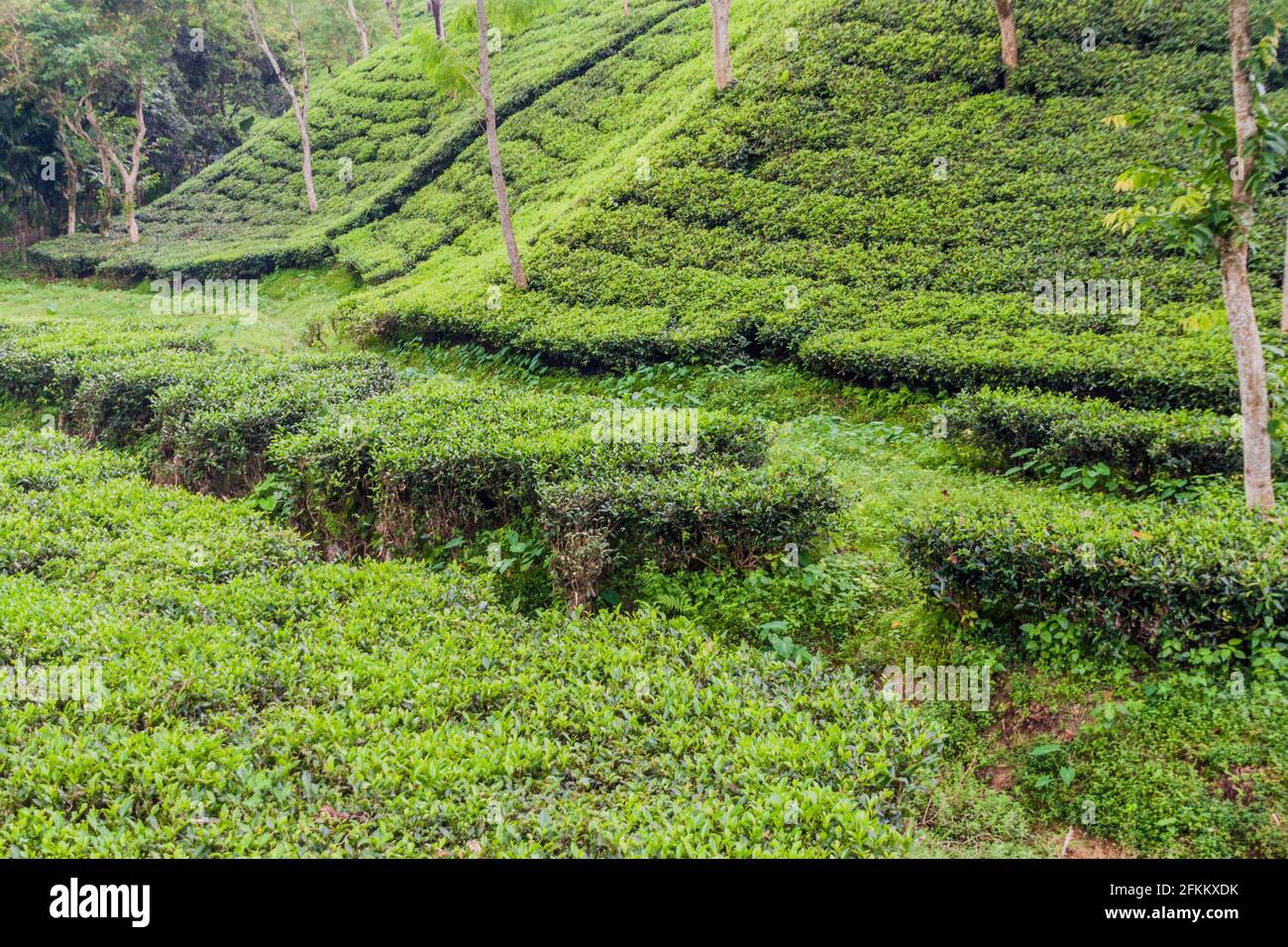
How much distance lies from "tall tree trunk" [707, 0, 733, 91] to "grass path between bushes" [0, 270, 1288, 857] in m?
11.6

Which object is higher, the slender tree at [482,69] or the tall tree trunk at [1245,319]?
the slender tree at [482,69]

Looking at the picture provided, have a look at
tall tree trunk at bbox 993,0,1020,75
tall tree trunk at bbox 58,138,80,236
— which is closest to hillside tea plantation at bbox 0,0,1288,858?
tall tree trunk at bbox 993,0,1020,75

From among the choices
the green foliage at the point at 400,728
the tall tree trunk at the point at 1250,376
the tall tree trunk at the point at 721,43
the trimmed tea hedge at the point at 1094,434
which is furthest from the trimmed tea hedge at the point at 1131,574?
the tall tree trunk at the point at 721,43

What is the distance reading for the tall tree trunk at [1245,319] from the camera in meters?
5.67

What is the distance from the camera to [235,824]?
3598 mm

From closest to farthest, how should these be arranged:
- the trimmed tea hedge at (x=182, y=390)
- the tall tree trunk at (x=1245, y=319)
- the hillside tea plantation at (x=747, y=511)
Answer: the hillside tea plantation at (x=747, y=511)
the tall tree trunk at (x=1245, y=319)
the trimmed tea hedge at (x=182, y=390)

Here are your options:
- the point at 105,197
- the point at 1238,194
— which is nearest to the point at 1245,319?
the point at 1238,194

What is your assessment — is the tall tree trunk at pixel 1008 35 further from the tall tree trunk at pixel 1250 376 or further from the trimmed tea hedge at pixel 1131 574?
the trimmed tea hedge at pixel 1131 574

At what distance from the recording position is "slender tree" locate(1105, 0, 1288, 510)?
556cm

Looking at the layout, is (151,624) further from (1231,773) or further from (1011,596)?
(1231,773)

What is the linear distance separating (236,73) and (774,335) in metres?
33.3

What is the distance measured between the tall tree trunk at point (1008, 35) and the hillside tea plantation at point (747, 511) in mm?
301

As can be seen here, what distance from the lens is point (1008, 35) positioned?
50.2ft

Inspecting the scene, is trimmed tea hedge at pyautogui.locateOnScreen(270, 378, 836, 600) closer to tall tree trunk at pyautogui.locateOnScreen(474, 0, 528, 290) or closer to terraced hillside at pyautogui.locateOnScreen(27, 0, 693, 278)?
tall tree trunk at pyautogui.locateOnScreen(474, 0, 528, 290)
